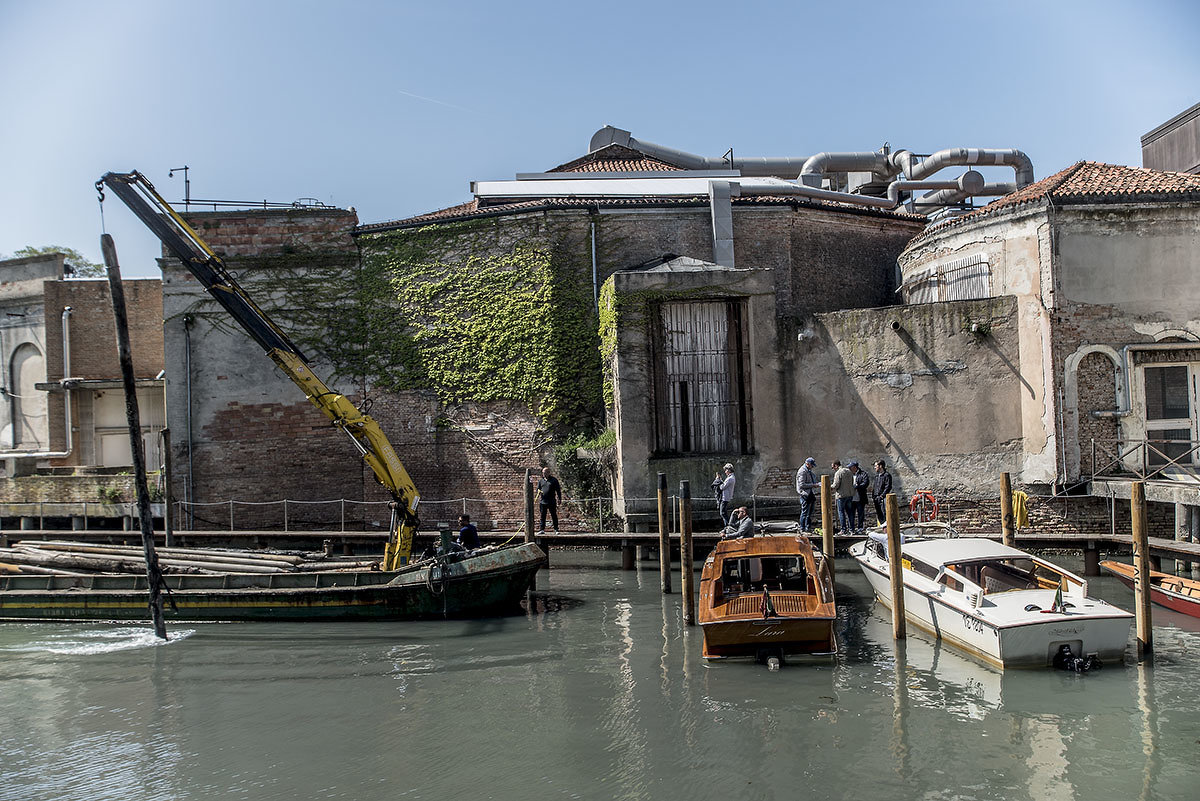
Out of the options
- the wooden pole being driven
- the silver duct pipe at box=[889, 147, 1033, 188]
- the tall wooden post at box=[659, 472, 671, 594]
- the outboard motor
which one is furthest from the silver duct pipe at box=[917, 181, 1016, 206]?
the wooden pole being driven

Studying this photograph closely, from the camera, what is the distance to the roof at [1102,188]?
1842cm

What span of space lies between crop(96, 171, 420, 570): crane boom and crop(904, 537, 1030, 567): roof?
8.29 m

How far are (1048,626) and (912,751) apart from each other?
316 cm

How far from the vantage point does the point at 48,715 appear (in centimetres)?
1180

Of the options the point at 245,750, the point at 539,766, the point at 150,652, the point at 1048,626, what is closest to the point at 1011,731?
the point at 1048,626

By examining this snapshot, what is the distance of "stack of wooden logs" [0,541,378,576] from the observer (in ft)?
58.0

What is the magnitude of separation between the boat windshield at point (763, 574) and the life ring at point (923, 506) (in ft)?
19.6

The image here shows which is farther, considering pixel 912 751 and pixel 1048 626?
pixel 1048 626

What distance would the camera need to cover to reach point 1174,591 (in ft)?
47.1

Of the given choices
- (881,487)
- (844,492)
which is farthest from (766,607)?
(881,487)

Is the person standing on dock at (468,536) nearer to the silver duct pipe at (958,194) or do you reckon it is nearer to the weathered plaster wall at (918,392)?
the weathered plaster wall at (918,392)

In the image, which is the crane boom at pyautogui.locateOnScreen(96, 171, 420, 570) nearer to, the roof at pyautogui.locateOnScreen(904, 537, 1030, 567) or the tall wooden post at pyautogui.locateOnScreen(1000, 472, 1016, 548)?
the roof at pyautogui.locateOnScreen(904, 537, 1030, 567)

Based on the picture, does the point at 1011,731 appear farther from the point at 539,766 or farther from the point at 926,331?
the point at 926,331

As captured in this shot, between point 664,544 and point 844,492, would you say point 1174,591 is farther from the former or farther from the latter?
point 664,544
